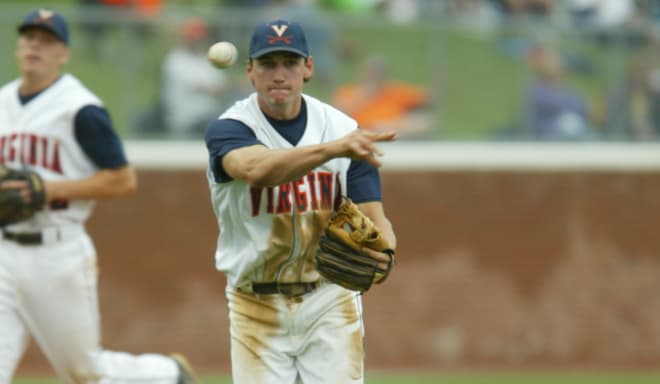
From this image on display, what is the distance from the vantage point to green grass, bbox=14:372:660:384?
11.9m

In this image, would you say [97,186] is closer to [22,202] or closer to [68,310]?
[22,202]

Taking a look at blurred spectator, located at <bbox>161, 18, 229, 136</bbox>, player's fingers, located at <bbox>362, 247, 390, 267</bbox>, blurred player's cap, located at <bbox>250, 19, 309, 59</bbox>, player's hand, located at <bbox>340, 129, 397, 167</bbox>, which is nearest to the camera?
player's hand, located at <bbox>340, 129, 397, 167</bbox>

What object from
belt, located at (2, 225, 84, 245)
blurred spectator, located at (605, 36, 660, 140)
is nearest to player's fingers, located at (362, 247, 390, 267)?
belt, located at (2, 225, 84, 245)

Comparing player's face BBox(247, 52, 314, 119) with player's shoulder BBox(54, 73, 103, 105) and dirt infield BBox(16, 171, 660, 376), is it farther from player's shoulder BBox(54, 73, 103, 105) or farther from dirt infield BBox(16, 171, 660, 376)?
dirt infield BBox(16, 171, 660, 376)

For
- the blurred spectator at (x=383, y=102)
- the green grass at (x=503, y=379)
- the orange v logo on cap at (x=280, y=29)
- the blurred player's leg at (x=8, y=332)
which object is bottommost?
the green grass at (x=503, y=379)

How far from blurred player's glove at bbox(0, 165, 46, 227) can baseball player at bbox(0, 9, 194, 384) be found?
0.20ft

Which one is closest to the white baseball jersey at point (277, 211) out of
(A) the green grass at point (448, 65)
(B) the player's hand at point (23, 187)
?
(B) the player's hand at point (23, 187)

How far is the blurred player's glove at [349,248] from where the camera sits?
223 inches

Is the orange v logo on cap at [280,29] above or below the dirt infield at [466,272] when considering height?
above

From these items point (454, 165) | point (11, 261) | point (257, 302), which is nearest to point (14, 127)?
point (11, 261)

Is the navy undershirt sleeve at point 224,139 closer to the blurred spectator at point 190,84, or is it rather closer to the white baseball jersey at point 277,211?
the white baseball jersey at point 277,211

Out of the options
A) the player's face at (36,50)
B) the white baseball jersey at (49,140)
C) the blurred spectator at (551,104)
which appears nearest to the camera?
the white baseball jersey at (49,140)

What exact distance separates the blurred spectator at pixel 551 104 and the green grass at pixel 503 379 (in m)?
2.48

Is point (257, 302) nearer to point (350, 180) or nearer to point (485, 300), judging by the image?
point (350, 180)
